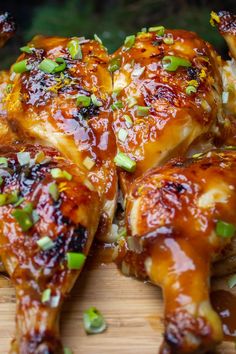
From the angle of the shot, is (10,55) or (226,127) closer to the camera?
(226,127)

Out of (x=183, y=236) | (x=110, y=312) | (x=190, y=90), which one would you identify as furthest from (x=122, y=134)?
(x=110, y=312)

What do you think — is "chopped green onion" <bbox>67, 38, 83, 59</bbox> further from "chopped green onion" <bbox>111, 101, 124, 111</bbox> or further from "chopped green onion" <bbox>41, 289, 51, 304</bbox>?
"chopped green onion" <bbox>41, 289, 51, 304</bbox>

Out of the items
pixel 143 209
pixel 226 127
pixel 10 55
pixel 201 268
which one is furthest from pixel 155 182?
pixel 10 55

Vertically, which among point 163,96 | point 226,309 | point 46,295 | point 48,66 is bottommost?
point 226,309

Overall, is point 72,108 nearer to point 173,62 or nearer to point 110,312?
point 173,62

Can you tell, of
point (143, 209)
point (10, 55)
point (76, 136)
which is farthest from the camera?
point (10, 55)

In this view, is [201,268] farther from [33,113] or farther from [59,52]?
[59,52]

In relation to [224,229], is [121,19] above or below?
below
